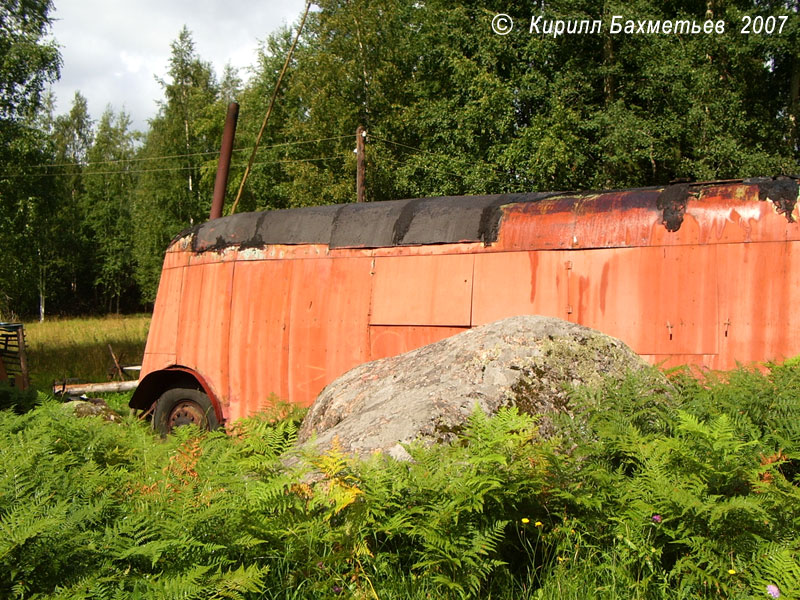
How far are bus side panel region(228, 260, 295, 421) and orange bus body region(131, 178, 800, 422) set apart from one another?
0.02m

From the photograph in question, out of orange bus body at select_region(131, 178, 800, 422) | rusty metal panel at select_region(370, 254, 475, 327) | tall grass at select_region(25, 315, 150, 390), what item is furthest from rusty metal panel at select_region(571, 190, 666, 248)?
tall grass at select_region(25, 315, 150, 390)

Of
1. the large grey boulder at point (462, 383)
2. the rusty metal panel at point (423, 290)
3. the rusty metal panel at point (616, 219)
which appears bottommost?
the large grey boulder at point (462, 383)

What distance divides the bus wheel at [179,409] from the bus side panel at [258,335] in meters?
0.50

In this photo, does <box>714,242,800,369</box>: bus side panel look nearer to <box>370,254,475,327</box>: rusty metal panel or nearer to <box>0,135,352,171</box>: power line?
<box>370,254,475,327</box>: rusty metal panel

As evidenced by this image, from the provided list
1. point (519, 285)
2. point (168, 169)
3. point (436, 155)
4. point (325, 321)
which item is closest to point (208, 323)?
point (325, 321)

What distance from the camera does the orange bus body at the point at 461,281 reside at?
534 cm

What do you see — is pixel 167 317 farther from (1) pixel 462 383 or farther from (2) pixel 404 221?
(1) pixel 462 383

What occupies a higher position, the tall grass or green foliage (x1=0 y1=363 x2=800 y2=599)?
green foliage (x1=0 y1=363 x2=800 y2=599)

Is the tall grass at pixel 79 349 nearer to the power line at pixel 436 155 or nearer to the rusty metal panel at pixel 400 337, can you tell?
the rusty metal panel at pixel 400 337

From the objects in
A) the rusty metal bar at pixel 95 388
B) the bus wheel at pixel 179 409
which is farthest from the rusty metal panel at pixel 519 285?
the rusty metal bar at pixel 95 388

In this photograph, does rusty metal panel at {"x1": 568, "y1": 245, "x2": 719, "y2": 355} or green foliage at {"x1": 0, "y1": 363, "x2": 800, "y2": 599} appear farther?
rusty metal panel at {"x1": 568, "y1": 245, "x2": 719, "y2": 355}

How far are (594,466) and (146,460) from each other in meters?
2.19

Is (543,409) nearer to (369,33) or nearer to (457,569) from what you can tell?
(457,569)

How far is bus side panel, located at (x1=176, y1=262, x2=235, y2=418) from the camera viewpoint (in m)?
7.55
